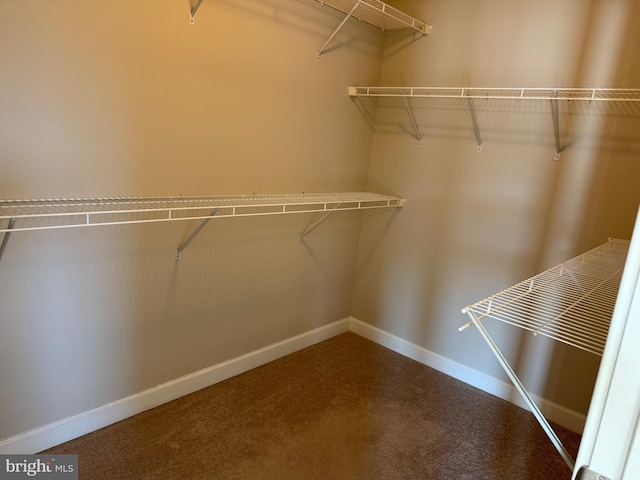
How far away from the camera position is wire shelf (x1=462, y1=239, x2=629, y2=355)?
0.99 metres

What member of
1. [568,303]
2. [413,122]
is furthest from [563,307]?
[413,122]

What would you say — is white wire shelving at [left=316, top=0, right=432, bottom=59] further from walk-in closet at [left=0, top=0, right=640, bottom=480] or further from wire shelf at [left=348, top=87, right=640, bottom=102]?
wire shelf at [left=348, top=87, right=640, bottom=102]

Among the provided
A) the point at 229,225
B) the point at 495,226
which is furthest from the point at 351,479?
the point at 495,226

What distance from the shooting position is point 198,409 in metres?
2.13

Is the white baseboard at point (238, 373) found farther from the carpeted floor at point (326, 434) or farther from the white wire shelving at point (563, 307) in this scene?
the white wire shelving at point (563, 307)

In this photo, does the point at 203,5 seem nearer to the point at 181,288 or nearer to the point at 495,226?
the point at 181,288

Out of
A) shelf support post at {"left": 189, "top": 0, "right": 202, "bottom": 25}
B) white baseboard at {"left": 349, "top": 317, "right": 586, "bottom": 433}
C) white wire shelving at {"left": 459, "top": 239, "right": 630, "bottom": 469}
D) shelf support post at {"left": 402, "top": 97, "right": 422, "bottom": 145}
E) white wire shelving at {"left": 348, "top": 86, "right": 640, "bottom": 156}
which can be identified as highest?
shelf support post at {"left": 189, "top": 0, "right": 202, "bottom": 25}

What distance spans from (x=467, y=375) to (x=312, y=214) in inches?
53.2

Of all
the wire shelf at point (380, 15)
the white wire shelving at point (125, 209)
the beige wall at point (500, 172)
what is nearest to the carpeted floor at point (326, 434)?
the beige wall at point (500, 172)

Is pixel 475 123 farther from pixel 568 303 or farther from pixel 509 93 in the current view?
pixel 568 303

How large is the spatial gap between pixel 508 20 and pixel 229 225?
1.83 meters

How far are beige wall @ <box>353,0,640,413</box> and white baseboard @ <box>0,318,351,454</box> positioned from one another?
780 mm

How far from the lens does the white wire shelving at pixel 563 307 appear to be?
962 millimetres

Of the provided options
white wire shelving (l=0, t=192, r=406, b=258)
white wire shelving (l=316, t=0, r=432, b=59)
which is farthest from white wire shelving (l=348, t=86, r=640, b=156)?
white wire shelving (l=0, t=192, r=406, b=258)
